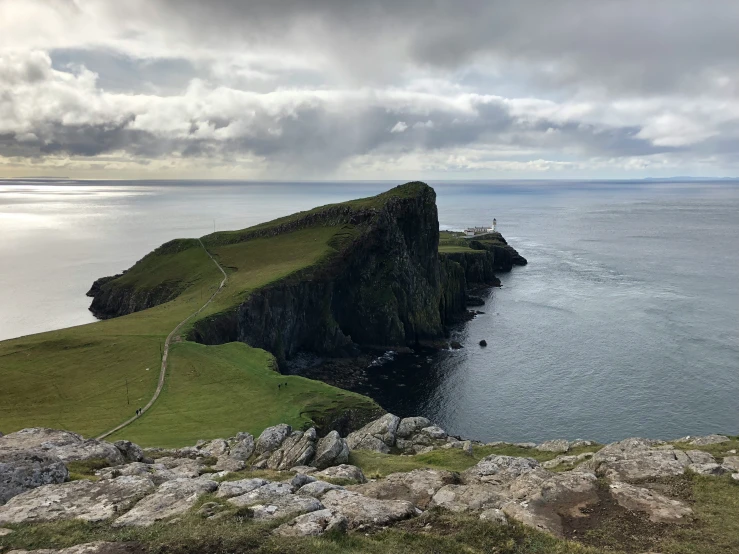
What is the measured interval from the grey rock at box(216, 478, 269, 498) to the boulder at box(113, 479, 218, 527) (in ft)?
2.54

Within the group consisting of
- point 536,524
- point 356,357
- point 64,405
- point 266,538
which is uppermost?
point 266,538

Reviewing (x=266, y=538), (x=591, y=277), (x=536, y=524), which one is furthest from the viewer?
(x=591, y=277)

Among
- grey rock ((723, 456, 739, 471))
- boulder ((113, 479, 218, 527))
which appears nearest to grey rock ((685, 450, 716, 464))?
grey rock ((723, 456, 739, 471))

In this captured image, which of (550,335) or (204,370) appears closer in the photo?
(204,370)

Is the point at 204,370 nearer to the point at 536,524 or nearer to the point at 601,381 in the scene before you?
the point at 536,524

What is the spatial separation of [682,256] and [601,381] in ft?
474

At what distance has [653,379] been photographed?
83.2 m

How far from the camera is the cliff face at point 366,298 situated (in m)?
96.0

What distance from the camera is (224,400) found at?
57.4 meters

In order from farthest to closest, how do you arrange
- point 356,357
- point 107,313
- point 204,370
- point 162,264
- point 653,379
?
point 162,264
point 107,313
point 356,357
point 653,379
point 204,370

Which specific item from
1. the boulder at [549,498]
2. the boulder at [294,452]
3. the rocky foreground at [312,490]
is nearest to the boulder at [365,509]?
the rocky foreground at [312,490]

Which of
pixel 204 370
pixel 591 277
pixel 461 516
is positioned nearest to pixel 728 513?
pixel 461 516

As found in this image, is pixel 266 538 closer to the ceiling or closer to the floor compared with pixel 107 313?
closer to the ceiling

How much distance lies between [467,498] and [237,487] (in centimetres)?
1131
